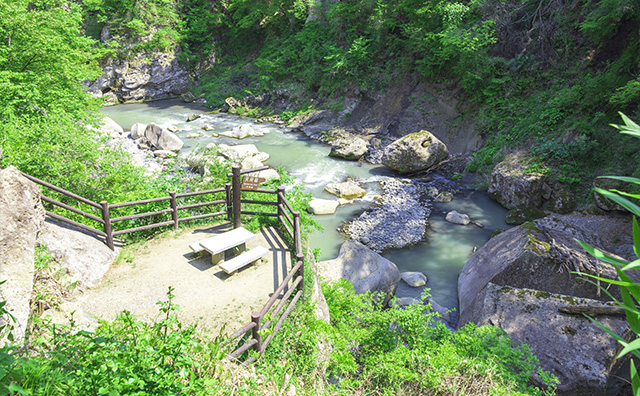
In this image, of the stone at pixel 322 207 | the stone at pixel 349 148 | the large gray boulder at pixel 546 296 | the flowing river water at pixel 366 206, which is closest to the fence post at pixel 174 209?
the flowing river water at pixel 366 206

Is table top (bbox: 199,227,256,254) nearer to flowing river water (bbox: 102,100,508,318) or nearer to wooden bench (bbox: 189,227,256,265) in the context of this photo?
wooden bench (bbox: 189,227,256,265)

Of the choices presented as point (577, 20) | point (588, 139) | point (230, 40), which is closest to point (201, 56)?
point (230, 40)

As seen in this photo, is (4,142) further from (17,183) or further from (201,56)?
(201,56)

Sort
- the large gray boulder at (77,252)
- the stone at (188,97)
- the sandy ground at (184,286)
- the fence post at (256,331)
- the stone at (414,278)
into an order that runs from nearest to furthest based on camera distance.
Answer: the fence post at (256,331) < the sandy ground at (184,286) < the large gray boulder at (77,252) < the stone at (414,278) < the stone at (188,97)

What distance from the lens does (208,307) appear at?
17.4 ft

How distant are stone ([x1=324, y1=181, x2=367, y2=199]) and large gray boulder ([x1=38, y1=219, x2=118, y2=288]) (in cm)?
885

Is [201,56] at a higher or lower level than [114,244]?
higher

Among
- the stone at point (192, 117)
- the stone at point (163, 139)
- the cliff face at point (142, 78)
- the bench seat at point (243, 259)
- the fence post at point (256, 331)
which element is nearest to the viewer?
the fence post at point (256, 331)

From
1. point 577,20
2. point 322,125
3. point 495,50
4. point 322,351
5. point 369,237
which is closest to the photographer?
point 322,351

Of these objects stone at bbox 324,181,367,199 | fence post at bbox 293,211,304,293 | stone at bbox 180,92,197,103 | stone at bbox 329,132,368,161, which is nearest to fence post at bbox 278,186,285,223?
fence post at bbox 293,211,304,293

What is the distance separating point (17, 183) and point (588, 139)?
47.8 feet

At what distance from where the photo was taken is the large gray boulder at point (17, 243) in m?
3.70

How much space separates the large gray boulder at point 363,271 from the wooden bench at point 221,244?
2.42 meters

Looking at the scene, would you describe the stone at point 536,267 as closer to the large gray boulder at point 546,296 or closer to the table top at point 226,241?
the large gray boulder at point 546,296
